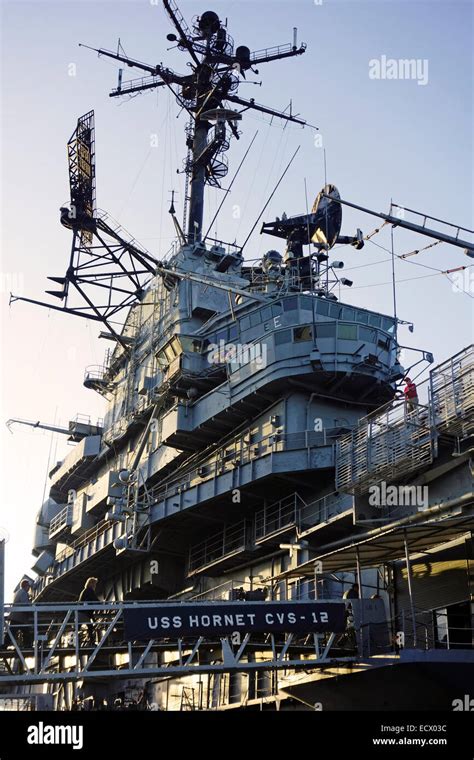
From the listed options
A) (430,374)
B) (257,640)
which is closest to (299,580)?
(257,640)

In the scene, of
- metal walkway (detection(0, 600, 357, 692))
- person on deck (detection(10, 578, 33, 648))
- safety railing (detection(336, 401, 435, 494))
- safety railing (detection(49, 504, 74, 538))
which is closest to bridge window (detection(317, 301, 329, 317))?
safety railing (detection(336, 401, 435, 494))

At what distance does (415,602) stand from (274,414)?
9.82 m

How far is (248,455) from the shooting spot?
31156 mm

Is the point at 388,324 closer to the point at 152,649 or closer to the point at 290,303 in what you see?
the point at 290,303

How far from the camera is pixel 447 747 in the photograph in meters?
15.8

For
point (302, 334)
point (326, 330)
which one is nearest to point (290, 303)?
point (302, 334)

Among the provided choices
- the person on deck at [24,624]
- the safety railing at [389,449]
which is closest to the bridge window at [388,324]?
→ the safety railing at [389,449]

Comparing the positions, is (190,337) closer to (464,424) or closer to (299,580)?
(299,580)

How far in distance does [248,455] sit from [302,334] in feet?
14.8

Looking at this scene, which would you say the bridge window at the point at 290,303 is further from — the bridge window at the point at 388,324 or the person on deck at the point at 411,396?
the person on deck at the point at 411,396

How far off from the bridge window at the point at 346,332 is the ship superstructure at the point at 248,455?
5 cm

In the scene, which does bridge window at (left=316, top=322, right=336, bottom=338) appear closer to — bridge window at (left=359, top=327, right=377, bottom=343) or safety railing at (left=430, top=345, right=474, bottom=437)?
bridge window at (left=359, top=327, right=377, bottom=343)

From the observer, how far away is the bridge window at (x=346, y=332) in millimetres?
29984

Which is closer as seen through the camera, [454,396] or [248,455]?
[454,396]
